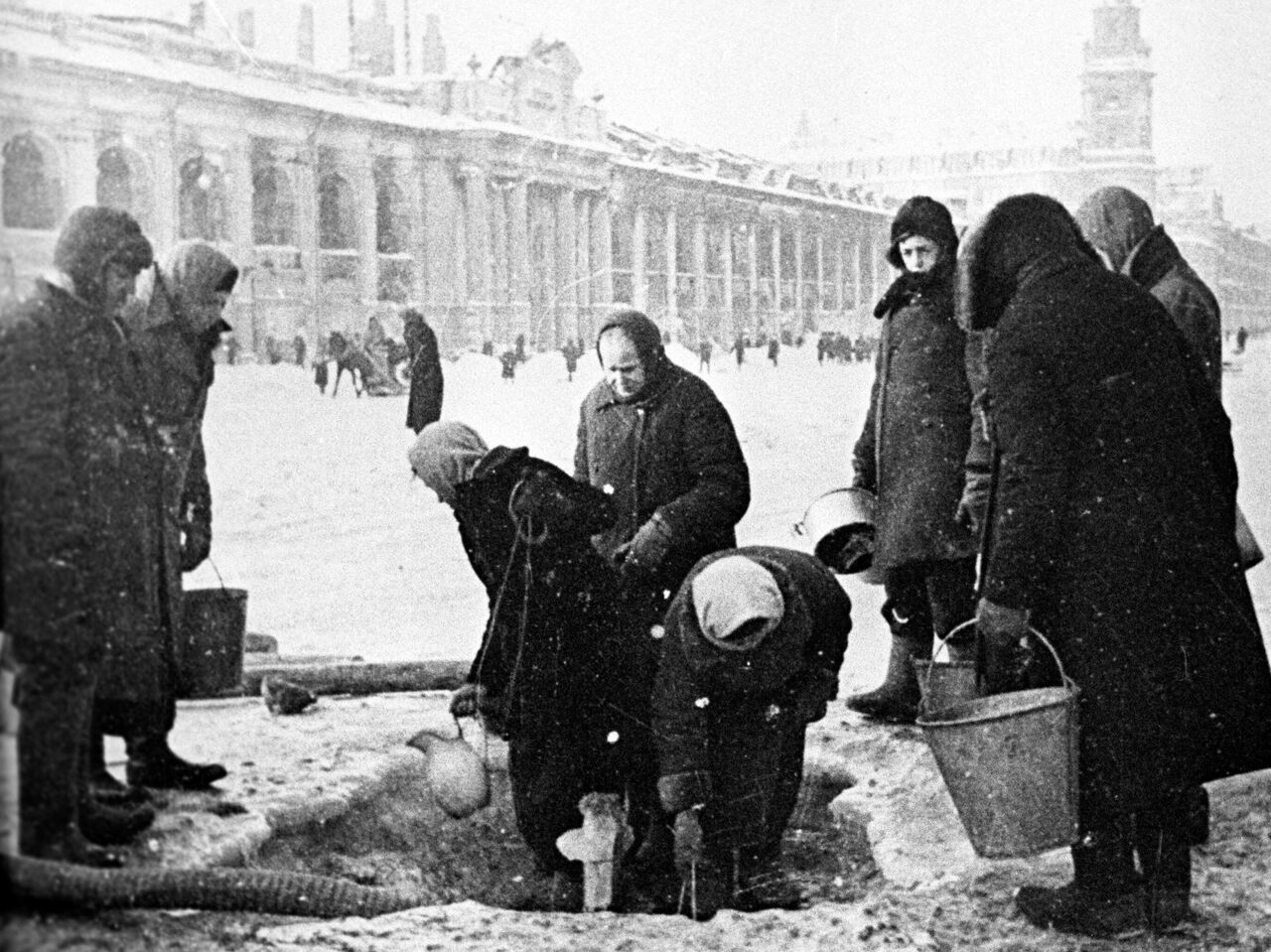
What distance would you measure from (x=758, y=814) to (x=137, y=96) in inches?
90.1

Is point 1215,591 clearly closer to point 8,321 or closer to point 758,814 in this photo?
point 758,814

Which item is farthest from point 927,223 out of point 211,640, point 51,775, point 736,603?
point 51,775

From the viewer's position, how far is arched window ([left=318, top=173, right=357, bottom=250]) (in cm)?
374

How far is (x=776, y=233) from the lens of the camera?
4551 mm

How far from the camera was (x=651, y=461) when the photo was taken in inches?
155

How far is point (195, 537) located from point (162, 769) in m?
0.53

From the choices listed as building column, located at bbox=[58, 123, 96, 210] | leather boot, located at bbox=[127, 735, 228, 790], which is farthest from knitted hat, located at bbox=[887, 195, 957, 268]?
leather boot, located at bbox=[127, 735, 228, 790]

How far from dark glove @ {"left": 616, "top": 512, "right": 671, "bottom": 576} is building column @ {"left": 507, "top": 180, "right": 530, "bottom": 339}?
718 mm

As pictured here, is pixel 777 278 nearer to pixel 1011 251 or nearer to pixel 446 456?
pixel 1011 251

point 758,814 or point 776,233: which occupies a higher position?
point 776,233

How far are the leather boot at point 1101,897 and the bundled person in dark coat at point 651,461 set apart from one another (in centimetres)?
120

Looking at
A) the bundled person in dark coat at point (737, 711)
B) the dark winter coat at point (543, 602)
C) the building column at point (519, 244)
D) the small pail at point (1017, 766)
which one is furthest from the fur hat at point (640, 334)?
the small pail at point (1017, 766)

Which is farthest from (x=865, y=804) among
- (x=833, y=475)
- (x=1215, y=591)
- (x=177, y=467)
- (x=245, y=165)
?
(x=245, y=165)

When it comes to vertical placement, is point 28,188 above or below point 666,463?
above
